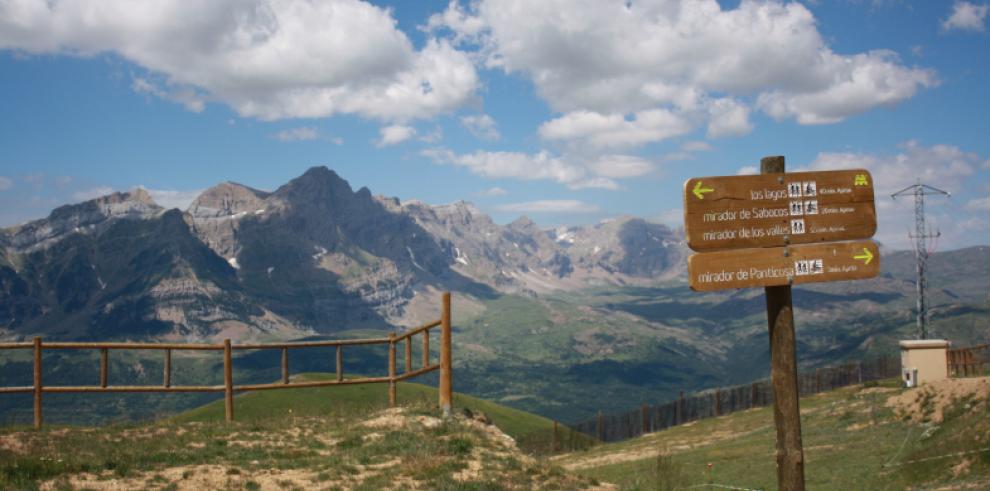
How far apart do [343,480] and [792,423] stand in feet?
24.4

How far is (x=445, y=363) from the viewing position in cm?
1736

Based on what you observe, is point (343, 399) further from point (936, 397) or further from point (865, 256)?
point (865, 256)

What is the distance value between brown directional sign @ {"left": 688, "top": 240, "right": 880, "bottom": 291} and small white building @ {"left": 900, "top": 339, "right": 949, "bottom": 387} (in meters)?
29.3

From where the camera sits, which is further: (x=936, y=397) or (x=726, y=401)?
(x=726, y=401)

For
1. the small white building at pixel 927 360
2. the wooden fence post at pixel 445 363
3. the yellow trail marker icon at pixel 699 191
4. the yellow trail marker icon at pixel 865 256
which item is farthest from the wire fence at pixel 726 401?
the yellow trail marker icon at pixel 699 191

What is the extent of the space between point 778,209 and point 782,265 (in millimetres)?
643

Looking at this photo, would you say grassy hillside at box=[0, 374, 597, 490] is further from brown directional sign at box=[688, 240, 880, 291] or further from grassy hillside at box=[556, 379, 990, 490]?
brown directional sign at box=[688, 240, 880, 291]

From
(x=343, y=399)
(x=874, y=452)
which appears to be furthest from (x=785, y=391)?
(x=343, y=399)

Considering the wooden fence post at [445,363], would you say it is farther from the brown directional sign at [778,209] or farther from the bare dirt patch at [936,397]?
the bare dirt patch at [936,397]

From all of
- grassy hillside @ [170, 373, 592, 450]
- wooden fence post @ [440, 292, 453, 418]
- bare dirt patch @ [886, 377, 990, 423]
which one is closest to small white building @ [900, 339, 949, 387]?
bare dirt patch @ [886, 377, 990, 423]

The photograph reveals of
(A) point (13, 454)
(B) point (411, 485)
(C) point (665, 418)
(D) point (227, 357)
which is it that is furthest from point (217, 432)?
(C) point (665, 418)

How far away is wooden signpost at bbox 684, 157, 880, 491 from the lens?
8164 mm

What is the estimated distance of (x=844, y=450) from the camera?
23.3 m

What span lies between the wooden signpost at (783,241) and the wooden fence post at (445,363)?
9236mm
